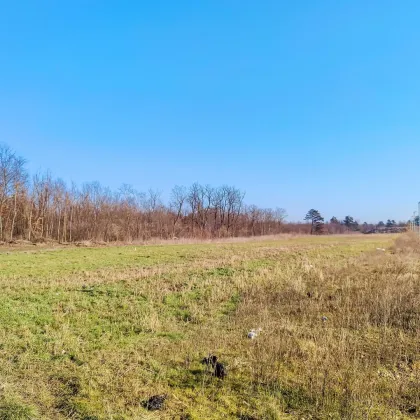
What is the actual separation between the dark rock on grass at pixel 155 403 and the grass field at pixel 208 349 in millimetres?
→ 72

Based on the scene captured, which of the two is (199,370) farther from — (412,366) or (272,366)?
(412,366)

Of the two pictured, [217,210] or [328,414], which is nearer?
[328,414]

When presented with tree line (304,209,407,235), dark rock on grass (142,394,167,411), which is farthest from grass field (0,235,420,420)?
tree line (304,209,407,235)

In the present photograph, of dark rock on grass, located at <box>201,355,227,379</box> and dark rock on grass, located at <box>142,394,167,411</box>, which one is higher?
dark rock on grass, located at <box>201,355,227,379</box>

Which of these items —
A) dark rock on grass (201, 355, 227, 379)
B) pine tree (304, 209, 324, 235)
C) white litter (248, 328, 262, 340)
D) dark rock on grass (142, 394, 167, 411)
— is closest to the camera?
dark rock on grass (142, 394, 167, 411)

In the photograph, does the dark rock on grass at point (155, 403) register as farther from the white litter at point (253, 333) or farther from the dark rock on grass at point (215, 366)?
the white litter at point (253, 333)

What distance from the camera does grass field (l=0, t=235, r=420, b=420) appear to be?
4215mm

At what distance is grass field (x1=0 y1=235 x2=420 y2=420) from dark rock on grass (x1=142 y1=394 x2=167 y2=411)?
7cm

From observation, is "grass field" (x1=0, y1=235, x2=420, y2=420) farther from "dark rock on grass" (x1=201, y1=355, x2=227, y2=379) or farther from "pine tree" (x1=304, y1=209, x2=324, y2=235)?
"pine tree" (x1=304, y1=209, x2=324, y2=235)

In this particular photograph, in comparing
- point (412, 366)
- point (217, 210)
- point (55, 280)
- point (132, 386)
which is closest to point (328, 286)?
point (412, 366)

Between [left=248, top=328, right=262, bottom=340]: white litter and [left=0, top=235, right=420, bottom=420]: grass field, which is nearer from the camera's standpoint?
[left=0, top=235, right=420, bottom=420]: grass field

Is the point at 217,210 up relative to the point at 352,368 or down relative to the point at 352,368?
up

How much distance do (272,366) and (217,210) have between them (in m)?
75.1

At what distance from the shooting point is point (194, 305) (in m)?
9.53
